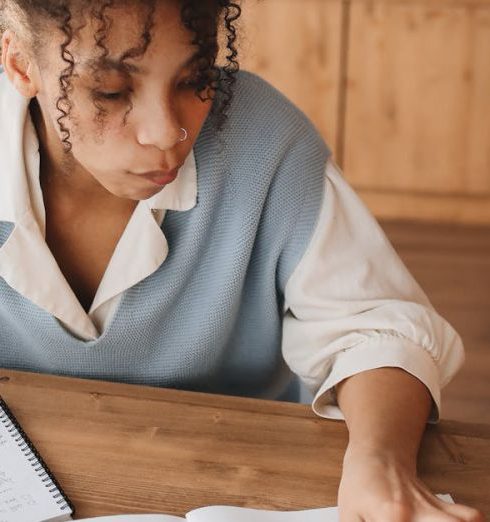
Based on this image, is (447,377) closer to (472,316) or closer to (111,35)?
(111,35)

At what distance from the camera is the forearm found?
0.94 meters

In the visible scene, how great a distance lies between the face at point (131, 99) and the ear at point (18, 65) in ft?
0.06

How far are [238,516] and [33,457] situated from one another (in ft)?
0.68

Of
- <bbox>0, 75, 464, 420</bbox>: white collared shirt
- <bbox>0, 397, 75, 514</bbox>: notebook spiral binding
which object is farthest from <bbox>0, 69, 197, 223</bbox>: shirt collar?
<bbox>0, 397, 75, 514</bbox>: notebook spiral binding

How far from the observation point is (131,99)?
898 millimetres

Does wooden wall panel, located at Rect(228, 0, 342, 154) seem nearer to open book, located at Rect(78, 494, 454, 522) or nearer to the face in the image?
the face

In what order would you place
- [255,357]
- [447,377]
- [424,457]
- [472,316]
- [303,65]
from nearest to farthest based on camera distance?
[424,457]
[447,377]
[255,357]
[472,316]
[303,65]

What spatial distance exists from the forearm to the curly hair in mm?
331

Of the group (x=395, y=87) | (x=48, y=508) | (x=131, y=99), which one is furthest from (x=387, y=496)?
(x=395, y=87)

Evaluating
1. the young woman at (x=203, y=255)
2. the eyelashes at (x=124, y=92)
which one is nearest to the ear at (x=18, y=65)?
the young woman at (x=203, y=255)

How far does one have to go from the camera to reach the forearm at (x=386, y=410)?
0.94m

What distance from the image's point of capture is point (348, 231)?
1.10 metres

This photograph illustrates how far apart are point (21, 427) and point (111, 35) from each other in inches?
15.7

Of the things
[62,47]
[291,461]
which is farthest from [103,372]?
[62,47]
